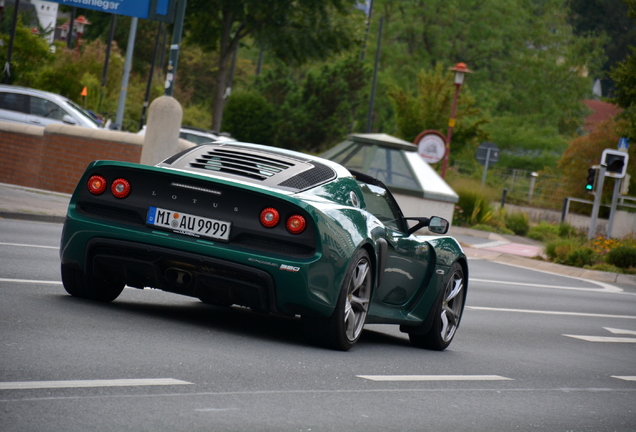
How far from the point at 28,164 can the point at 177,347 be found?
642 inches

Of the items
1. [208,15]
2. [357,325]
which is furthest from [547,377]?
[208,15]

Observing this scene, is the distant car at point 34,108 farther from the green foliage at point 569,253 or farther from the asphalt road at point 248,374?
the asphalt road at point 248,374

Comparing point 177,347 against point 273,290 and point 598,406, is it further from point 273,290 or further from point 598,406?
point 598,406

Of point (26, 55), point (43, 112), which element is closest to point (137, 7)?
point (43, 112)

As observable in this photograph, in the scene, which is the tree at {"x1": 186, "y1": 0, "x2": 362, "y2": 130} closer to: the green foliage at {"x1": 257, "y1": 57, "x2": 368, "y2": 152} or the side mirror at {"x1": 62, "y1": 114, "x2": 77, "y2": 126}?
the green foliage at {"x1": 257, "y1": 57, "x2": 368, "y2": 152}

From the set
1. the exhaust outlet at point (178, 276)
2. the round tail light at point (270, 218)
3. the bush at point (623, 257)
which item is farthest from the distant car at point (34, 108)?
the round tail light at point (270, 218)

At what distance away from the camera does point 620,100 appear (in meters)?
30.2

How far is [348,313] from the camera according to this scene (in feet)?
23.7

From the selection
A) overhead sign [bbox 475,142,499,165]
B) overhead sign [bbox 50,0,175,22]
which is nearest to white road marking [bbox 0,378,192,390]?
overhead sign [bbox 50,0,175,22]

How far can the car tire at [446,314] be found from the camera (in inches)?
342

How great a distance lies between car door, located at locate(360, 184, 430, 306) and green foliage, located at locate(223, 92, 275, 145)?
4395 cm

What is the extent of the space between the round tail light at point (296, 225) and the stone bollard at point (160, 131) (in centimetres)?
1292

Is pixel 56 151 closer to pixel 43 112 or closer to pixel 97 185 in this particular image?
pixel 43 112

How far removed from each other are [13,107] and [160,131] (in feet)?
29.9
